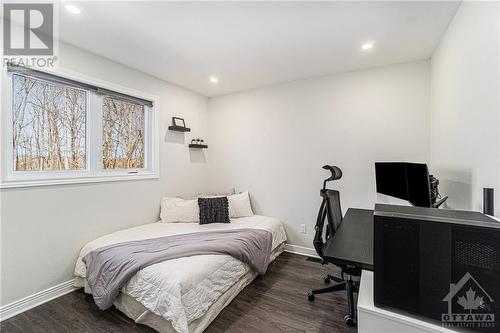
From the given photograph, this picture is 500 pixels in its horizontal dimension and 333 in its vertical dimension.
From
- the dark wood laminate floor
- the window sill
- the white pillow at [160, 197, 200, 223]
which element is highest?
the window sill

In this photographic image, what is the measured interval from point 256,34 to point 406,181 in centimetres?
190

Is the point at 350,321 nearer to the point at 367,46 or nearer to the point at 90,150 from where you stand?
the point at 367,46

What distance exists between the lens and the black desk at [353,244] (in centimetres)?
137

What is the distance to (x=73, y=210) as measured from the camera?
2.30 m

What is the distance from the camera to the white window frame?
1.90m

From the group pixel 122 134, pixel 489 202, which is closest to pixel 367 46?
pixel 489 202

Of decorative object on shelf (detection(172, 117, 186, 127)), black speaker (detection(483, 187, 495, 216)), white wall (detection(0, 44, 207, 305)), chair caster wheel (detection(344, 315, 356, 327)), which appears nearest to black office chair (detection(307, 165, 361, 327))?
chair caster wheel (detection(344, 315, 356, 327))

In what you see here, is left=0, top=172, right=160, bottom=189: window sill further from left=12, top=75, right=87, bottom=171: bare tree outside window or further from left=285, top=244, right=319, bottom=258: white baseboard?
left=285, top=244, right=319, bottom=258: white baseboard

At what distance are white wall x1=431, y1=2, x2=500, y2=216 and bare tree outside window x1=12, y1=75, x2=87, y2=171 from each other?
3431 millimetres

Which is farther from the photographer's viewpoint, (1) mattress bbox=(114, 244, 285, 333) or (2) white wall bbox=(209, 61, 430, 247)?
(2) white wall bbox=(209, 61, 430, 247)

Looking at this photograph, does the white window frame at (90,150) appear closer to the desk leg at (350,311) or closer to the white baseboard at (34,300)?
the white baseboard at (34,300)

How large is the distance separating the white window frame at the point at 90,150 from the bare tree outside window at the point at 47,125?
0.06 meters

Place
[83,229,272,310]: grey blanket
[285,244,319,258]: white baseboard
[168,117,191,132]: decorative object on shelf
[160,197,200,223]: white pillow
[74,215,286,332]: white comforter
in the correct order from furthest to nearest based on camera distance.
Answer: [168,117,191,132]: decorative object on shelf < [285,244,319,258]: white baseboard < [160,197,200,223]: white pillow < [83,229,272,310]: grey blanket < [74,215,286,332]: white comforter

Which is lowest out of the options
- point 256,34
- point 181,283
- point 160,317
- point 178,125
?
point 160,317
